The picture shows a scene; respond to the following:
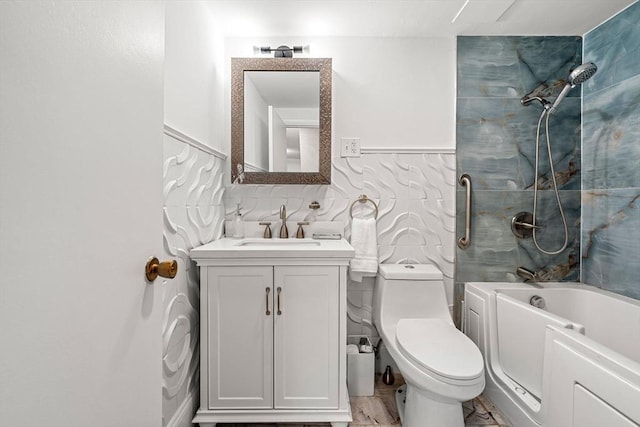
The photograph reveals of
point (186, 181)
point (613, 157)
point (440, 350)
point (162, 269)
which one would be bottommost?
point (440, 350)

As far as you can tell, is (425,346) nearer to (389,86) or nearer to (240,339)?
(240,339)

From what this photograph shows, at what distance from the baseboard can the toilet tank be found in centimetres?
109

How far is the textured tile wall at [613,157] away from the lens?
1619 millimetres

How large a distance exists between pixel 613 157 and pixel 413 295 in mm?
1414

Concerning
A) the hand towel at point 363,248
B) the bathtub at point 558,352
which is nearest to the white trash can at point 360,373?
the hand towel at point 363,248

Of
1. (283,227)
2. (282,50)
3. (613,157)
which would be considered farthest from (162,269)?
(613,157)

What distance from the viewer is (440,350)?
1.35 meters

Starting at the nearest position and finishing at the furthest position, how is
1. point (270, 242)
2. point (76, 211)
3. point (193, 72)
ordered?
1. point (76, 211)
2. point (193, 72)
3. point (270, 242)

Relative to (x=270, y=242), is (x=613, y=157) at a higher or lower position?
higher

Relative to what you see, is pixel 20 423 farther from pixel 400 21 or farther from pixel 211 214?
pixel 400 21

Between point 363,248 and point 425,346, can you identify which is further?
point 363,248

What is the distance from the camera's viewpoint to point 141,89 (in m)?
0.62

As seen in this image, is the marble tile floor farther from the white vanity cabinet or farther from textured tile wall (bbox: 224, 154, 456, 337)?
textured tile wall (bbox: 224, 154, 456, 337)

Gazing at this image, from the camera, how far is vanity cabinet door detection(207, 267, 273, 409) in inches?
56.6
